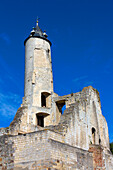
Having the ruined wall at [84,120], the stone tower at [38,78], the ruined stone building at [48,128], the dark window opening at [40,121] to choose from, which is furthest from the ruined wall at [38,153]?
the dark window opening at [40,121]

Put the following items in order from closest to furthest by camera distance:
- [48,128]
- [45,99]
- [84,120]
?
1. [48,128]
2. [84,120]
3. [45,99]

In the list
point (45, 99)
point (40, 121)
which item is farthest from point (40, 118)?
point (45, 99)

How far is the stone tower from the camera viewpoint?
2402cm

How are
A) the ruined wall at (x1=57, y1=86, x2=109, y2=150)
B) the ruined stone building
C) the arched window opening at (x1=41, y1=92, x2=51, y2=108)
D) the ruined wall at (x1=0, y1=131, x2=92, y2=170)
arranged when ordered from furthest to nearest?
the arched window opening at (x1=41, y1=92, x2=51, y2=108)
the ruined wall at (x1=57, y1=86, x2=109, y2=150)
the ruined stone building
the ruined wall at (x1=0, y1=131, x2=92, y2=170)

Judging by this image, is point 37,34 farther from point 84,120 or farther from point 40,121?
point 84,120

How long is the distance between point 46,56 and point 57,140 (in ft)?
37.9

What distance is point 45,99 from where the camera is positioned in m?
25.9

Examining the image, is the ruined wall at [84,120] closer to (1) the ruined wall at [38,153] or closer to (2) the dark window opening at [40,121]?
(1) the ruined wall at [38,153]

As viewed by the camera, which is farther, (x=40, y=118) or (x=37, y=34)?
(x=37, y=34)

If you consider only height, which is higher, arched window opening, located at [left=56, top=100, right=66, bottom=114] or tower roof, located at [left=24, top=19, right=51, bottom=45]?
tower roof, located at [left=24, top=19, right=51, bottom=45]

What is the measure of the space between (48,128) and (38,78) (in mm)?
6494

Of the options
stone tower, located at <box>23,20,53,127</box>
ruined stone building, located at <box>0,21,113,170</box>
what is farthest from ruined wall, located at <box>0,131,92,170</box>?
stone tower, located at <box>23,20,53,127</box>

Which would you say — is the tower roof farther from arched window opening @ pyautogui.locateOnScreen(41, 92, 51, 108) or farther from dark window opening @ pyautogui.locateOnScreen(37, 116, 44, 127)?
dark window opening @ pyautogui.locateOnScreen(37, 116, 44, 127)

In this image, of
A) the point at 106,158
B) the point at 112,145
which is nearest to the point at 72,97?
the point at 106,158
